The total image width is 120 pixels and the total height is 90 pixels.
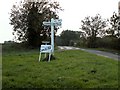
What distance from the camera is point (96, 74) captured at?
13.7 metres

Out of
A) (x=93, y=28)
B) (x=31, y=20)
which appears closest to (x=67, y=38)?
(x=93, y=28)

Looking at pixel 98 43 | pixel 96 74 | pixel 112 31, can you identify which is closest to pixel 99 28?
pixel 98 43

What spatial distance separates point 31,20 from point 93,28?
3367 cm

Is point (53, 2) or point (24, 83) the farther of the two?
point (53, 2)

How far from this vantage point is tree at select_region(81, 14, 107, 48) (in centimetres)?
7806

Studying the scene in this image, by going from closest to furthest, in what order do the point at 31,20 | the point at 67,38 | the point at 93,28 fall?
1. the point at 31,20
2. the point at 93,28
3. the point at 67,38

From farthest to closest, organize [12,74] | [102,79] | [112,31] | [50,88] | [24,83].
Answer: [112,31], [12,74], [102,79], [24,83], [50,88]

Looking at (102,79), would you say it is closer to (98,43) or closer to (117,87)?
(117,87)

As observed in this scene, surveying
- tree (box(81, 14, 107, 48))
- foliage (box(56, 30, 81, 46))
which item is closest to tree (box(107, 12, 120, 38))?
tree (box(81, 14, 107, 48))

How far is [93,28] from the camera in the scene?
79.2 m

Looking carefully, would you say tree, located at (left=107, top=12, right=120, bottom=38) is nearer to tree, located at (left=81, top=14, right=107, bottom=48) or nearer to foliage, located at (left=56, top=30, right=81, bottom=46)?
tree, located at (left=81, top=14, right=107, bottom=48)

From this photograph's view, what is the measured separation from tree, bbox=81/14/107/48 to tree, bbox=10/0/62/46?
29172 millimetres

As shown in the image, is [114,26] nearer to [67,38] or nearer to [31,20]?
[31,20]

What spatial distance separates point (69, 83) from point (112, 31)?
51.9m
